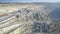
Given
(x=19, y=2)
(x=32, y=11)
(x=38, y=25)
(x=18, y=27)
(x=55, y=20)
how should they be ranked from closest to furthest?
(x=18, y=27), (x=38, y=25), (x=55, y=20), (x=32, y=11), (x=19, y=2)

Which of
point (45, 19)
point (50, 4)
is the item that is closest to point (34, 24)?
point (45, 19)

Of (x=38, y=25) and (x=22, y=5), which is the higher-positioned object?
(x=22, y=5)

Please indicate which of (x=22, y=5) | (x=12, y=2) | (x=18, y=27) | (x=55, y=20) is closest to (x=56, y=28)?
(x=55, y=20)

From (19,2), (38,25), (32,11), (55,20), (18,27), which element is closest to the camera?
(18,27)

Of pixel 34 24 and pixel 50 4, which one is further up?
pixel 50 4

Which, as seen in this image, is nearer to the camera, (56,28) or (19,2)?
(56,28)

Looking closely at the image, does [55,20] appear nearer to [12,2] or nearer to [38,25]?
[38,25]

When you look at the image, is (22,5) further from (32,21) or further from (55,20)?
(55,20)
